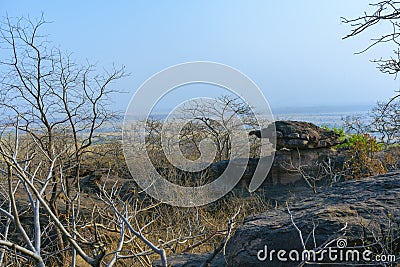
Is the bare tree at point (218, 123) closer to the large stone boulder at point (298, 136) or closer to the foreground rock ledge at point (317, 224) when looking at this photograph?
the large stone boulder at point (298, 136)

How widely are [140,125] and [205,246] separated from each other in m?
3.95

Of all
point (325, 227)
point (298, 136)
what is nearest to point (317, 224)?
point (325, 227)

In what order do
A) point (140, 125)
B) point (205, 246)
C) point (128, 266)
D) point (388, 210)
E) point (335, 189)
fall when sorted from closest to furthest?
point (388, 210)
point (335, 189)
point (128, 266)
point (205, 246)
point (140, 125)

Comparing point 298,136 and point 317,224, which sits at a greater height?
point 298,136

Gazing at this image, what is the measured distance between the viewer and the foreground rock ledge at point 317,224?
2918mm

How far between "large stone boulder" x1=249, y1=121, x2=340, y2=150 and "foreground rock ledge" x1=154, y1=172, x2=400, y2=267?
5.81 meters

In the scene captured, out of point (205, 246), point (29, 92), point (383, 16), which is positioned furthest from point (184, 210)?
point (383, 16)

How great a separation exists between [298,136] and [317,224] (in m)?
6.69

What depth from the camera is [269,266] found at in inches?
114

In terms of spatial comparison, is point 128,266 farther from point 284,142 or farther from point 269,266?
point 284,142

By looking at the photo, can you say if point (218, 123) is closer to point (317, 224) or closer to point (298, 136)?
point (298, 136)

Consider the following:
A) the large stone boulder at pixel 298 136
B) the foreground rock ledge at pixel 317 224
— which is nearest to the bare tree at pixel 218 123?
the large stone boulder at pixel 298 136

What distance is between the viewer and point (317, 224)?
2.94 m

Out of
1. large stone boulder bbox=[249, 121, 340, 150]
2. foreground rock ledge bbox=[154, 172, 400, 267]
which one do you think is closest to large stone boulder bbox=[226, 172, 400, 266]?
foreground rock ledge bbox=[154, 172, 400, 267]
